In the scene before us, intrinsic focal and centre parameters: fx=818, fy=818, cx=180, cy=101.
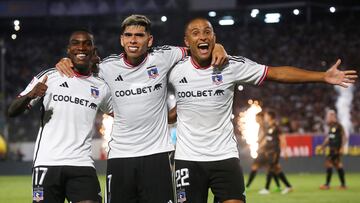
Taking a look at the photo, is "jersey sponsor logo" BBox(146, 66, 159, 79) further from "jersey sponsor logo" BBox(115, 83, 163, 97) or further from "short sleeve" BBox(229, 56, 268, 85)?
"short sleeve" BBox(229, 56, 268, 85)

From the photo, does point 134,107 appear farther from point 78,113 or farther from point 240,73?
point 240,73

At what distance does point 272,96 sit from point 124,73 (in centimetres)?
3510

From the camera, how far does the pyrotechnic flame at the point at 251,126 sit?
29.3m

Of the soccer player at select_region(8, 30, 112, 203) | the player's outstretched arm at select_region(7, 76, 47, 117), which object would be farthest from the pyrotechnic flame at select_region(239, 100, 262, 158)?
the player's outstretched arm at select_region(7, 76, 47, 117)

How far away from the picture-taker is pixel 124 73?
8.71 meters

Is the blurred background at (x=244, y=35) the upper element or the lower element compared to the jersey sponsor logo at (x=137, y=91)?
upper

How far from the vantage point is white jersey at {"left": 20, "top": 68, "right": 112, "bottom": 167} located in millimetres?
8469

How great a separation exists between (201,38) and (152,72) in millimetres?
641

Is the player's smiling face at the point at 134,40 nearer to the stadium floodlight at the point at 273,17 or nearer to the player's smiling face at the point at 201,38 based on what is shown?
the player's smiling face at the point at 201,38

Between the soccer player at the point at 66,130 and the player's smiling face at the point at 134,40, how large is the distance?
0.37 meters

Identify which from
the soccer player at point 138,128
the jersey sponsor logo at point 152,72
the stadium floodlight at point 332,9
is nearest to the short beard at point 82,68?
the soccer player at point 138,128

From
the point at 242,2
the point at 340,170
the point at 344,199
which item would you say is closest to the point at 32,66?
the point at 242,2

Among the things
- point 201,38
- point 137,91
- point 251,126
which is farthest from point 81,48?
point 251,126

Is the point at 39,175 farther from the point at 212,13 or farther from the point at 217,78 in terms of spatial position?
the point at 212,13
